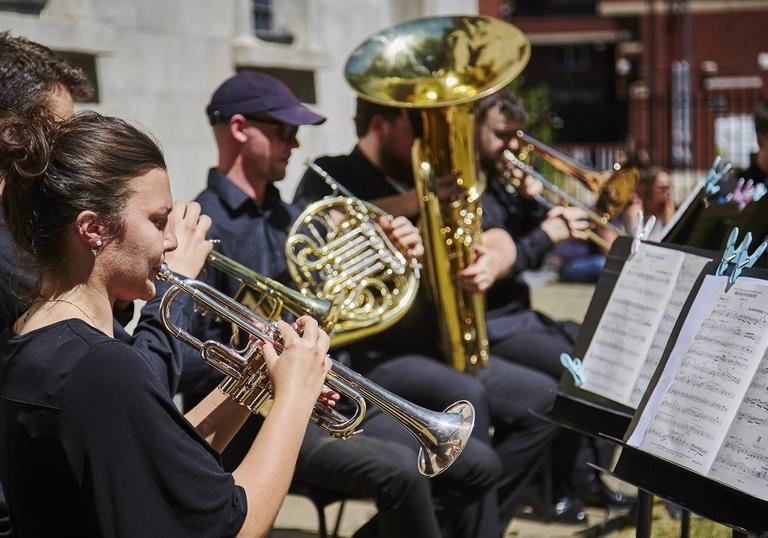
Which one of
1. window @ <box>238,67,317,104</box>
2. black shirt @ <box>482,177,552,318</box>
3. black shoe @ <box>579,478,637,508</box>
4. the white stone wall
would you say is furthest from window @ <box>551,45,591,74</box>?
black shoe @ <box>579,478,637,508</box>

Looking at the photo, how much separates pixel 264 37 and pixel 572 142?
1765cm

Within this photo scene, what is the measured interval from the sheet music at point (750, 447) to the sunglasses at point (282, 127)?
1682 mm

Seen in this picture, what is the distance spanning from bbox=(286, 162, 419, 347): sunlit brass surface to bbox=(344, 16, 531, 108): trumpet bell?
1.48 ft

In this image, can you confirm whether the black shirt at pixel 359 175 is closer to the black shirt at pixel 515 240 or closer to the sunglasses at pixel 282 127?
the sunglasses at pixel 282 127

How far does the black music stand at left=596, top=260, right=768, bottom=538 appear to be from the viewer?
6.98ft

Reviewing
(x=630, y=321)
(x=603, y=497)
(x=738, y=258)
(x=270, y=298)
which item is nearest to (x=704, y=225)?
(x=630, y=321)

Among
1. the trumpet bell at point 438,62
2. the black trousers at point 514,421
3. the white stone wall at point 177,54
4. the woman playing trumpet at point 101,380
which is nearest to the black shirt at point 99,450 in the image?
the woman playing trumpet at point 101,380

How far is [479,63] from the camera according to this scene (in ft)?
12.3

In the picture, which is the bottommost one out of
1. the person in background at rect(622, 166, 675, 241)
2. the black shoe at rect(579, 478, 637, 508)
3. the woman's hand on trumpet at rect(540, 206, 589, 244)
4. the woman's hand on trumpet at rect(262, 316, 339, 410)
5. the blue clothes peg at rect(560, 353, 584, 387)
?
the black shoe at rect(579, 478, 637, 508)

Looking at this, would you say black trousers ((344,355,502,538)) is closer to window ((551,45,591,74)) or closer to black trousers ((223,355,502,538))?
black trousers ((223,355,502,538))

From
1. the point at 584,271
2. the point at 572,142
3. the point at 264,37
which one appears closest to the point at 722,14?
the point at 572,142

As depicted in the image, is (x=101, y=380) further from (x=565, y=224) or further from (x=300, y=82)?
(x=300, y=82)

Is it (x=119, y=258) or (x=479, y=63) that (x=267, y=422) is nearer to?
(x=119, y=258)

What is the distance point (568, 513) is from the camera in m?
4.11
